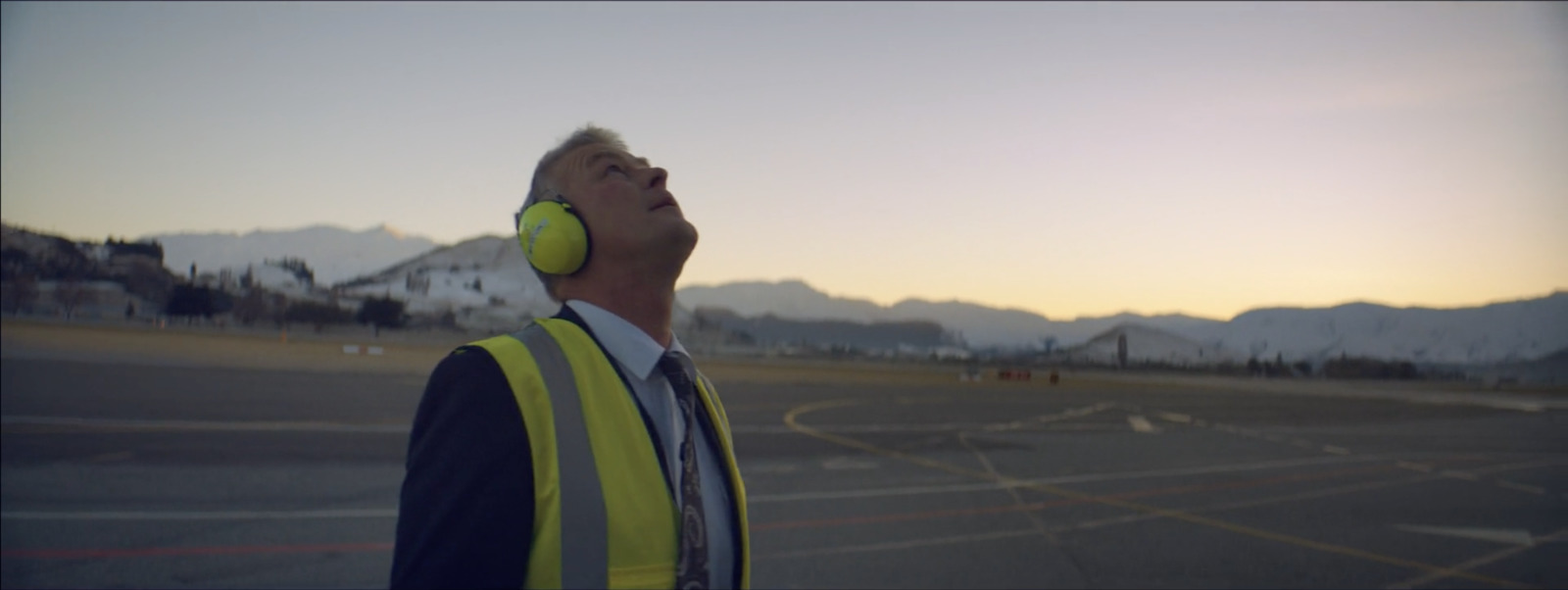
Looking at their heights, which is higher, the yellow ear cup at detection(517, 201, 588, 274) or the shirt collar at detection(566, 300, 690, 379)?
the yellow ear cup at detection(517, 201, 588, 274)

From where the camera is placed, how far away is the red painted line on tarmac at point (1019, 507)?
959 centimetres

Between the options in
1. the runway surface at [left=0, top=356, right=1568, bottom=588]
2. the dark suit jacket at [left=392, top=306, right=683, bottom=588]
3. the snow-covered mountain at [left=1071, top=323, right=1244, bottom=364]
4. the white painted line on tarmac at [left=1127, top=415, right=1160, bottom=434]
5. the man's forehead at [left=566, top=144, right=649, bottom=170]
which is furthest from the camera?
the white painted line on tarmac at [left=1127, top=415, right=1160, bottom=434]

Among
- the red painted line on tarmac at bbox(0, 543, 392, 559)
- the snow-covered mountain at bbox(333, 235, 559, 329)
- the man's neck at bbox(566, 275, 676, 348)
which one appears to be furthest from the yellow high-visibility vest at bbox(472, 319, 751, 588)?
the snow-covered mountain at bbox(333, 235, 559, 329)

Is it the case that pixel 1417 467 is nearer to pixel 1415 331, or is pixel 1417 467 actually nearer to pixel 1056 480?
pixel 1056 480

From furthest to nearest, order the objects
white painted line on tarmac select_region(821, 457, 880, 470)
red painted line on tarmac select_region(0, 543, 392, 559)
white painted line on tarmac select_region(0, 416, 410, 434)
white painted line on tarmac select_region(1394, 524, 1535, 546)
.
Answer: white painted line on tarmac select_region(0, 416, 410, 434) → white painted line on tarmac select_region(821, 457, 880, 470) → white painted line on tarmac select_region(1394, 524, 1535, 546) → red painted line on tarmac select_region(0, 543, 392, 559)

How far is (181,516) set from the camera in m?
8.90

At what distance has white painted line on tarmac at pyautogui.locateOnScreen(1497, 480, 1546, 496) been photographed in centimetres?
972

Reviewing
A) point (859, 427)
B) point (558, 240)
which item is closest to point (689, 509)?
point (558, 240)

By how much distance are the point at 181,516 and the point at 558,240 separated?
8.56 m

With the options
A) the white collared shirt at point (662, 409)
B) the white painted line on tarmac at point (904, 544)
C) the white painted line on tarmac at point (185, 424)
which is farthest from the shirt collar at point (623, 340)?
the white painted line on tarmac at point (185, 424)

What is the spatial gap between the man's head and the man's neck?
0.04 m

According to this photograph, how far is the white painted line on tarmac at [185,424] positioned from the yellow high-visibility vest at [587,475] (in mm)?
14920

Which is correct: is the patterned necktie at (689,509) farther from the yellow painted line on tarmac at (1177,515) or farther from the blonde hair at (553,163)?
the yellow painted line on tarmac at (1177,515)

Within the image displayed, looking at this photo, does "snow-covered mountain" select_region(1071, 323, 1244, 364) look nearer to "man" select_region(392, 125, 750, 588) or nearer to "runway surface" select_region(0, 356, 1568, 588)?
"runway surface" select_region(0, 356, 1568, 588)
